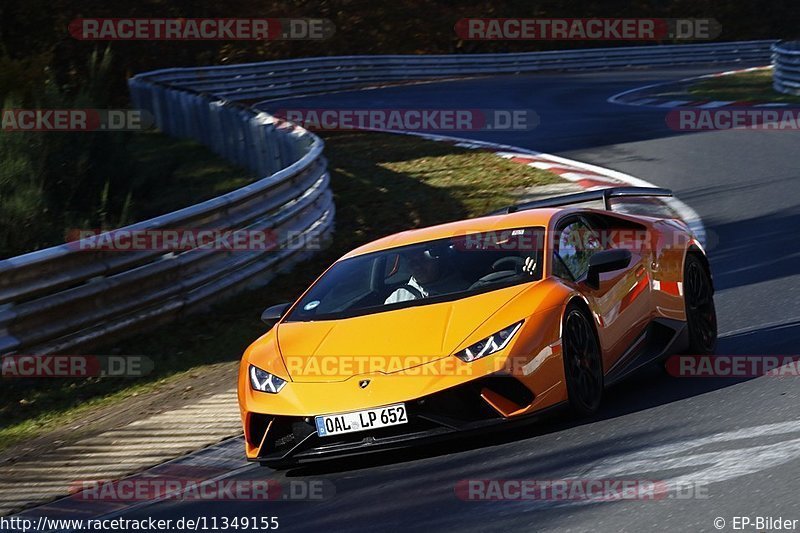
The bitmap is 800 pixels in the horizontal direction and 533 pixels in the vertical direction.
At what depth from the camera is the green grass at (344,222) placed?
955 centimetres

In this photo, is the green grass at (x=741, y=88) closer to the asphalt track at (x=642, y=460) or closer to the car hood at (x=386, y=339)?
the asphalt track at (x=642, y=460)

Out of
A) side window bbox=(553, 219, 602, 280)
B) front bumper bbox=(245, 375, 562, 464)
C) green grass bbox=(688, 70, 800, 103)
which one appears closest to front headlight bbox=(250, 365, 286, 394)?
front bumper bbox=(245, 375, 562, 464)

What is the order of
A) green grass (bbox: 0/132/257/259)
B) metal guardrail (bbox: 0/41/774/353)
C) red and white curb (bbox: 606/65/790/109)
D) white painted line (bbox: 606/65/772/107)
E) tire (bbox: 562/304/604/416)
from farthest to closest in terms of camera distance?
white painted line (bbox: 606/65/772/107) → red and white curb (bbox: 606/65/790/109) → green grass (bbox: 0/132/257/259) → metal guardrail (bbox: 0/41/774/353) → tire (bbox: 562/304/604/416)

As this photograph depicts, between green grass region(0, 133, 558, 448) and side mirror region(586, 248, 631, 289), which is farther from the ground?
side mirror region(586, 248, 631, 289)

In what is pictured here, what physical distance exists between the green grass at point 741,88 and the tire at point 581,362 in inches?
793

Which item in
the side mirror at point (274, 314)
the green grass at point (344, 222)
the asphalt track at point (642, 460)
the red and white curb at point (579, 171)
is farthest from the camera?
the red and white curb at point (579, 171)

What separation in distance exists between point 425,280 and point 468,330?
2.91ft

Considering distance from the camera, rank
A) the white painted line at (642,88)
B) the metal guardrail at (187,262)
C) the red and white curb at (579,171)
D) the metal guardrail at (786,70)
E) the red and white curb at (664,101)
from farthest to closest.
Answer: the white painted line at (642,88), the metal guardrail at (786,70), the red and white curb at (664,101), the red and white curb at (579,171), the metal guardrail at (187,262)

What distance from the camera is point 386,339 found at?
6902mm

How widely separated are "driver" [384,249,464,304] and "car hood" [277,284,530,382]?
26 centimetres

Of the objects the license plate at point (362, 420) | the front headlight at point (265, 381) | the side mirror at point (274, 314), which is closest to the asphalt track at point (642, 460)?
the license plate at point (362, 420)

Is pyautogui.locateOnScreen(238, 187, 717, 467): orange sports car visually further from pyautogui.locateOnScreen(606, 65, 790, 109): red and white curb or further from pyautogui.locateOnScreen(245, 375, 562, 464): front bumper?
pyautogui.locateOnScreen(606, 65, 790, 109): red and white curb

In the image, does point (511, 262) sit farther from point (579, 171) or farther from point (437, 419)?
point (579, 171)

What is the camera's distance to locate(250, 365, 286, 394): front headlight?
689 centimetres
